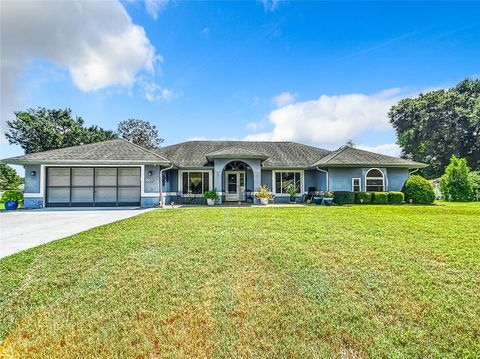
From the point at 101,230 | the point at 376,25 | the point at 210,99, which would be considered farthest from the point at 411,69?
the point at 101,230

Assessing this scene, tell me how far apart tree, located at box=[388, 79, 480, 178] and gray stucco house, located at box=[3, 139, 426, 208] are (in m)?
21.5

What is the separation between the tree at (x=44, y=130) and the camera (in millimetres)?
32812

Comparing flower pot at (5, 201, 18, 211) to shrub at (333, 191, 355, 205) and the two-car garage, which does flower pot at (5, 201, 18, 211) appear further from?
shrub at (333, 191, 355, 205)

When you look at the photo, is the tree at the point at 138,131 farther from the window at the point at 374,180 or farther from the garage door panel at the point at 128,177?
the window at the point at 374,180

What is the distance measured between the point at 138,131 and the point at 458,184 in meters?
41.2

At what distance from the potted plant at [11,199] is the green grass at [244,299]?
13.1 metres

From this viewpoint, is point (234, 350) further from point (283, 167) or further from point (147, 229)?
point (283, 167)

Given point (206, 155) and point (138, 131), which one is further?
point (138, 131)

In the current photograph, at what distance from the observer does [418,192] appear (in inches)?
738

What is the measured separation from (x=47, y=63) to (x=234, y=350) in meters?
18.1

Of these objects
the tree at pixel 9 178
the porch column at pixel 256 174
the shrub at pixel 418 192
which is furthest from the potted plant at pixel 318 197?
the tree at pixel 9 178

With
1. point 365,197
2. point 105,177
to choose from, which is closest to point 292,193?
point 365,197

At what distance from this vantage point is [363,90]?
2161 centimetres

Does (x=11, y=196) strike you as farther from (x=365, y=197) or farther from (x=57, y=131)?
(x=365, y=197)
